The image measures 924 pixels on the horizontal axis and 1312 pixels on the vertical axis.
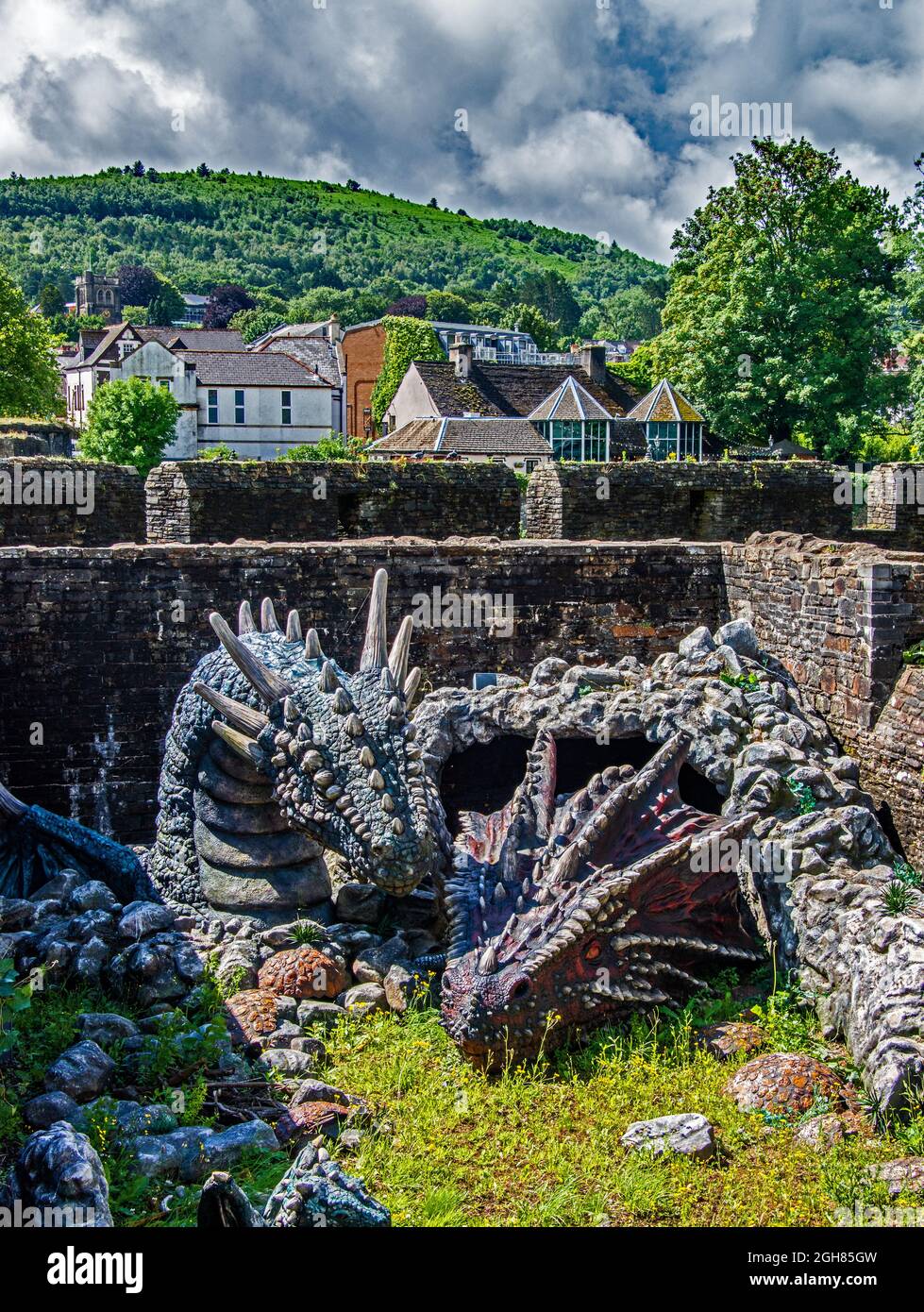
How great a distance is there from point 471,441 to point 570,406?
18.4 feet

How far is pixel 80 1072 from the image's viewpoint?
19.8 feet

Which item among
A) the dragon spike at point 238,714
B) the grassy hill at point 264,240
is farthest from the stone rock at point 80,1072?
the grassy hill at point 264,240

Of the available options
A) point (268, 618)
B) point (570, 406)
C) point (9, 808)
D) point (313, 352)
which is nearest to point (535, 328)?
point (313, 352)

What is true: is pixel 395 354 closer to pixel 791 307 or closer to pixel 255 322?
pixel 791 307

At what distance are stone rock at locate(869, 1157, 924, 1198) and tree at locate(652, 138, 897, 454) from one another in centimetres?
2968

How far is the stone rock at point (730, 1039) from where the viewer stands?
7129 mm

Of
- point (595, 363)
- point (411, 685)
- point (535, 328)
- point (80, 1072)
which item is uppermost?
point (535, 328)

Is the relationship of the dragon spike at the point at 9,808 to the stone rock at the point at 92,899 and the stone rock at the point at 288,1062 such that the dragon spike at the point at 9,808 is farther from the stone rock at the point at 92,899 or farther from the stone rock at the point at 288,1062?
the stone rock at the point at 288,1062

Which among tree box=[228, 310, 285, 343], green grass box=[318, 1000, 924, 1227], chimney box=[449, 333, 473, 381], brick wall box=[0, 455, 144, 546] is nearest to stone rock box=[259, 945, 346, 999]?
green grass box=[318, 1000, 924, 1227]

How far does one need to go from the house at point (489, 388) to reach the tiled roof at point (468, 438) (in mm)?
4160

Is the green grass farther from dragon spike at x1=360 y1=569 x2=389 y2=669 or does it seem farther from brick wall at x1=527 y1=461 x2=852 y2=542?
brick wall at x1=527 y1=461 x2=852 y2=542

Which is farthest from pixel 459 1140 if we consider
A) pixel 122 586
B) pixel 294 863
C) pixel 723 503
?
pixel 723 503

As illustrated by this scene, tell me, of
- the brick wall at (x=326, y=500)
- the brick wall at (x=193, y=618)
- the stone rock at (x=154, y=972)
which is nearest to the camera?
the stone rock at (x=154, y=972)

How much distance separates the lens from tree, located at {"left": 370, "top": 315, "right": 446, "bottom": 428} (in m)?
62.2
